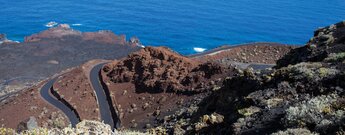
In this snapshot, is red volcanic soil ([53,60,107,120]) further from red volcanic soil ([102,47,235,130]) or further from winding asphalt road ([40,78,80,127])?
red volcanic soil ([102,47,235,130])

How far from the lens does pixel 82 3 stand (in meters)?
122

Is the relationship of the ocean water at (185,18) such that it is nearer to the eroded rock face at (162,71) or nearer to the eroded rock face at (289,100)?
the eroded rock face at (162,71)

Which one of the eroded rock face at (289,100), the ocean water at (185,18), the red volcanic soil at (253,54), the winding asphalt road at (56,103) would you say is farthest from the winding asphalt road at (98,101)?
the ocean water at (185,18)

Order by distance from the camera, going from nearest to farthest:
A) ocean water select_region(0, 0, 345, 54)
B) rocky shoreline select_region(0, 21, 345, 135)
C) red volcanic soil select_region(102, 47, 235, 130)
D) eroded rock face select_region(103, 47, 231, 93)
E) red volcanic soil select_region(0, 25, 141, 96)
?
rocky shoreline select_region(0, 21, 345, 135) < red volcanic soil select_region(102, 47, 235, 130) < eroded rock face select_region(103, 47, 231, 93) < red volcanic soil select_region(0, 25, 141, 96) < ocean water select_region(0, 0, 345, 54)

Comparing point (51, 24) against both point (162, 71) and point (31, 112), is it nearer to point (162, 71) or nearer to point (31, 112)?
point (31, 112)

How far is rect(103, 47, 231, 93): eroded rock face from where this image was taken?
123 ft

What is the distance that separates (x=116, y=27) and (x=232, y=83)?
82.2 metres

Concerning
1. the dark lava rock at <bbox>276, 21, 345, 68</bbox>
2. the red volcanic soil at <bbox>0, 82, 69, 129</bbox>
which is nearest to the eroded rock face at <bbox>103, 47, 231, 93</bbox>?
the red volcanic soil at <bbox>0, 82, 69, 129</bbox>

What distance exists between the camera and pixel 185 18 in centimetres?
10650

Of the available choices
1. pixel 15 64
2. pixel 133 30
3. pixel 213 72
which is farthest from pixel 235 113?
pixel 133 30

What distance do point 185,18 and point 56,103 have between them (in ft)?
218

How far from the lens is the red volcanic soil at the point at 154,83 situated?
114ft

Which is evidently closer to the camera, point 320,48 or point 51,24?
point 320,48

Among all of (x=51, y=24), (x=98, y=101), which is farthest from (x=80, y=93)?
(x=51, y=24)
